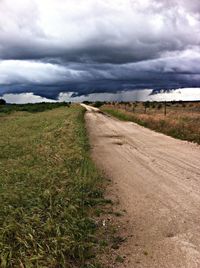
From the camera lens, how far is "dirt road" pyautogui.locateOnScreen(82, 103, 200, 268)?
5.67 m

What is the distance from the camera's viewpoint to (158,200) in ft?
27.4

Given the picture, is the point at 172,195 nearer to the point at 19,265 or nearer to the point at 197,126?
the point at 19,265

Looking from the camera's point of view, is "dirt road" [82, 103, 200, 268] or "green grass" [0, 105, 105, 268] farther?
"dirt road" [82, 103, 200, 268]

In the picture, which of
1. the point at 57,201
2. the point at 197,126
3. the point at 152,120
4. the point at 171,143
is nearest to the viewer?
the point at 57,201

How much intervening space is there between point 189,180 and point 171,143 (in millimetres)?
8531

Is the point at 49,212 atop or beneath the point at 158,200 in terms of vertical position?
atop

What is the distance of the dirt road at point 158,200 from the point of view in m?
5.67

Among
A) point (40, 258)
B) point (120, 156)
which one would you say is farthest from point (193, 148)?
point (40, 258)

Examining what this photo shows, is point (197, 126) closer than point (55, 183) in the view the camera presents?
No

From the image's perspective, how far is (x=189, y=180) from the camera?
10.1 meters

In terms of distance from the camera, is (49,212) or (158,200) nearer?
(49,212)

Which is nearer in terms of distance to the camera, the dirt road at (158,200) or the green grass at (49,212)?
the green grass at (49,212)

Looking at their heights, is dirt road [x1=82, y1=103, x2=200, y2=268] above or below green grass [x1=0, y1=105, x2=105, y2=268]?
below

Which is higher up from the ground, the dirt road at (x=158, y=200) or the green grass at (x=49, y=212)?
the green grass at (x=49, y=212)
